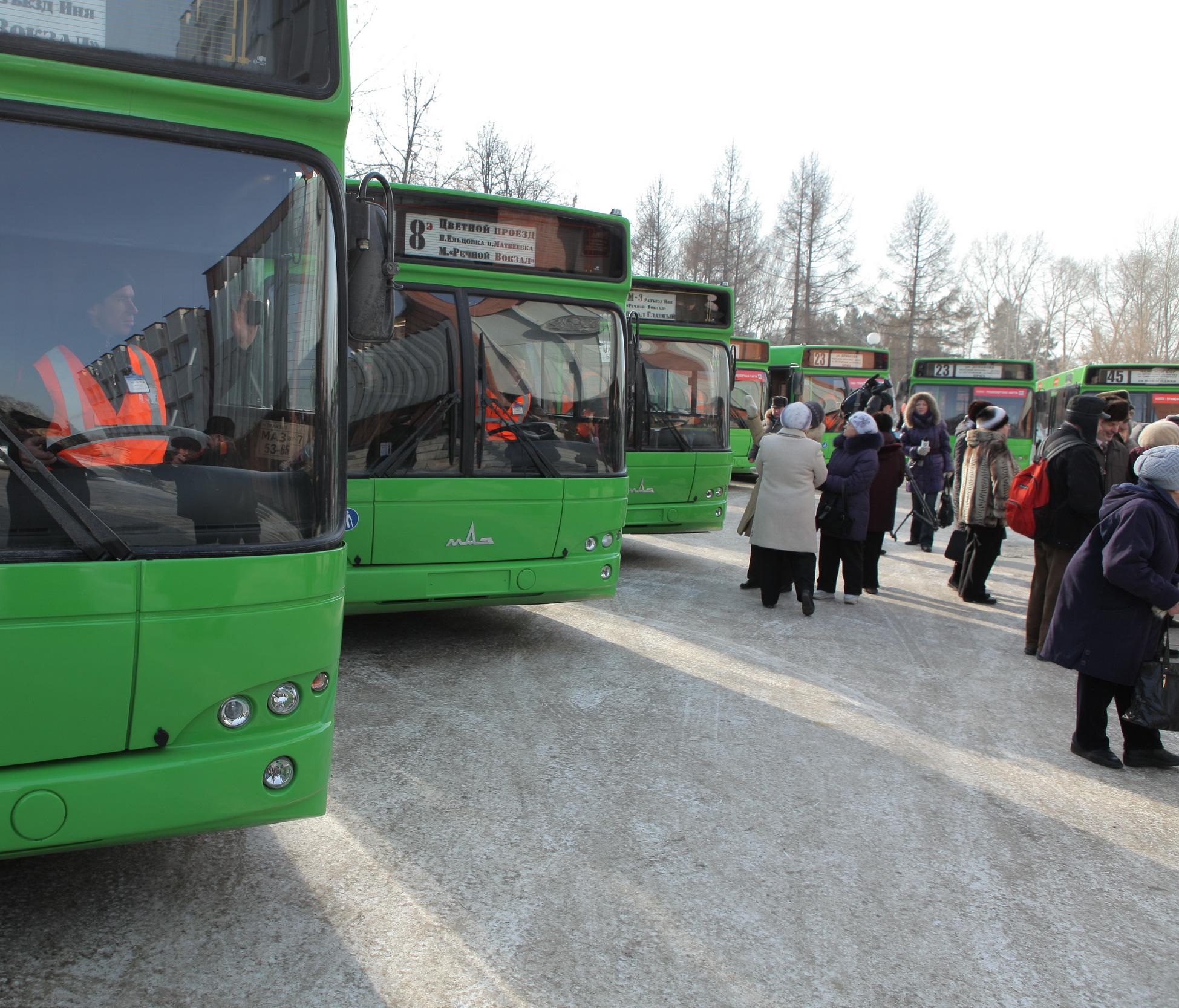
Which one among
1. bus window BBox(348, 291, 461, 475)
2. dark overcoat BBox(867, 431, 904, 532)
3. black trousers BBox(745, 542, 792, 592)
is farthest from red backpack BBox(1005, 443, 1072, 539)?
bus window BBox(348, 291, 461, 475)

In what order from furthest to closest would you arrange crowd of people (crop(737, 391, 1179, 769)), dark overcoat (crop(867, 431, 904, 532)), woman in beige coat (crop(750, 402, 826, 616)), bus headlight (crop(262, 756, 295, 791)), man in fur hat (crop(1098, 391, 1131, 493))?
1. dark overcoat (crop(867, 431, 904, 532))
2. woman in beige coat (crop(750, 402, 826, 616))
3. man in fur hat (crop(1098, 391, 1131, 493))
4. crowd of people (crop(737, 391, 1179, 769))
5. bus headlight (crop(262, 756, 295, 791))

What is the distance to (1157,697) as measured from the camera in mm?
5117

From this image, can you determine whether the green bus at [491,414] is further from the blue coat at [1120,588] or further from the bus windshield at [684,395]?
the bus windshield at [684,395]

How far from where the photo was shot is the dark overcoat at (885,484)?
9953 millimetres

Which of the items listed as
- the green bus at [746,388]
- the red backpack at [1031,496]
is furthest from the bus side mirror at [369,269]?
the green bus at [746,388]

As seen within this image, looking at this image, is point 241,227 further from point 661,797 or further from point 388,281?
point 661,797

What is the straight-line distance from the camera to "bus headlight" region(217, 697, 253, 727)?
3240 millimetres

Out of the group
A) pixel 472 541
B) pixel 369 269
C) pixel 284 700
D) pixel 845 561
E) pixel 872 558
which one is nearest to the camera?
pixel 284 700

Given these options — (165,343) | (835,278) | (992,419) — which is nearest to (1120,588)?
(992,419)

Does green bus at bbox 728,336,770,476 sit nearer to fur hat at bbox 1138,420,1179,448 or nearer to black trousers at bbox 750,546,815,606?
black trousers at bbox 750,546,815,606

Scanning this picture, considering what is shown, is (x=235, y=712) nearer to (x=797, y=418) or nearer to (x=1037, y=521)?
(x=1037, y=521)

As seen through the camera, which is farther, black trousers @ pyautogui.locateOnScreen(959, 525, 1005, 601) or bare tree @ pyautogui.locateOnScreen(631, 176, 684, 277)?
bare tree @ pyautogui.locateOnScreen(631, 176, 684, 277)

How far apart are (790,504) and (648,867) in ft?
17.7

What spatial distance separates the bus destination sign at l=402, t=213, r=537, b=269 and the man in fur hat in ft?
15.1
